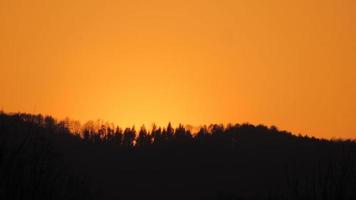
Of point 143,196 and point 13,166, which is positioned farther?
point 143,196

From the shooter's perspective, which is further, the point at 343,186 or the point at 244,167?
the point at 244,167

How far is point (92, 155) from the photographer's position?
193250 millimetres

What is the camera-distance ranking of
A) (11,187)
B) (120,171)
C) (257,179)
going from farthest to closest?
(120,171), (257,179), (11,187)

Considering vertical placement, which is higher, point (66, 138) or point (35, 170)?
point (66, 138)

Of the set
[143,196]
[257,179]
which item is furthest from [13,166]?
[257,179]

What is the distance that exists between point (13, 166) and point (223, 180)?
16207 centimetres

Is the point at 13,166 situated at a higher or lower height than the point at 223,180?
lower

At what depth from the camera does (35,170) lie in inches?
934

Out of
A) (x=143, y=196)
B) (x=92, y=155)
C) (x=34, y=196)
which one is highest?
(x=92, y=155)

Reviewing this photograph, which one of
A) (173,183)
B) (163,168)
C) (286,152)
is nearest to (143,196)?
(173,183)

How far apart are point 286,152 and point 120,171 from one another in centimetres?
4308

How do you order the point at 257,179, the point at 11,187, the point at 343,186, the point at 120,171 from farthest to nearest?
the point at 120,171
the point at 257,179
the point at 343,186
the point at 11,187

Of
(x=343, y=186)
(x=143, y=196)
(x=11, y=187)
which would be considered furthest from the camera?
(x=143, y=196)

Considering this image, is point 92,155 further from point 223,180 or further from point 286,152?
point 286,152
